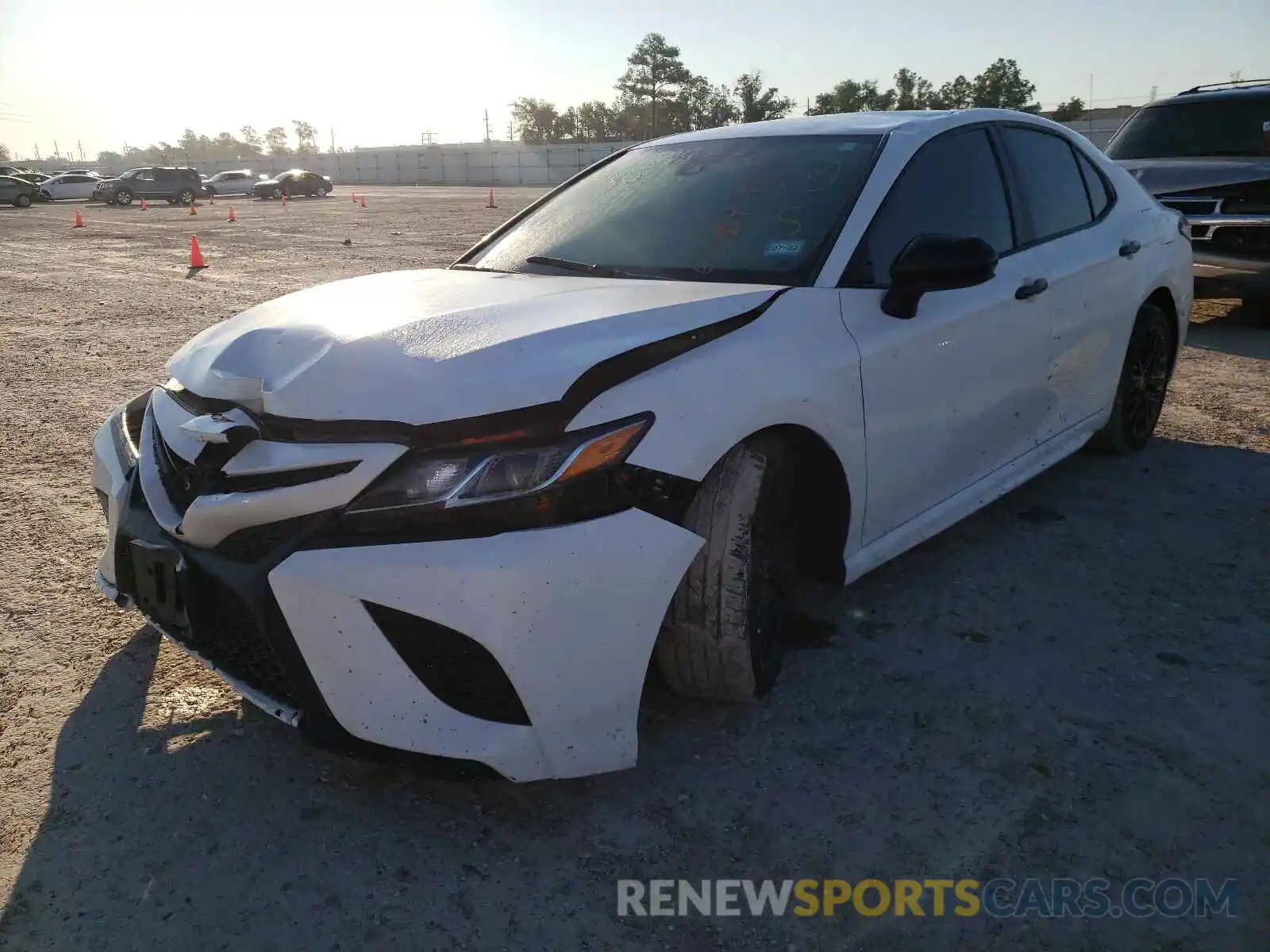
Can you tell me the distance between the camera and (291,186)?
46.7 meters

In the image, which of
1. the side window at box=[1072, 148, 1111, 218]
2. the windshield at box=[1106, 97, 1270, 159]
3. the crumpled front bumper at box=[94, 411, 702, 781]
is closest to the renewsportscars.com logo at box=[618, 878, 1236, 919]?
the crumpled front bumper at box=[94, 411, 702, 781]

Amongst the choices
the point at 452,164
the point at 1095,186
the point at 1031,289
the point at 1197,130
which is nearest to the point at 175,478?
the point at 1031,289

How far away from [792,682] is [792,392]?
2.82 feet

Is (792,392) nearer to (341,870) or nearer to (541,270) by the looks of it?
(541,270)

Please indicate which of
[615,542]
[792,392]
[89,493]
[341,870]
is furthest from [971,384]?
[89,493]

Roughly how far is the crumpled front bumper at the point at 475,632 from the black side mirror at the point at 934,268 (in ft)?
3.72

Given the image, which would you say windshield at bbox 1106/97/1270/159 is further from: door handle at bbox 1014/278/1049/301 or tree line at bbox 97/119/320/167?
tree line at bbox 97/119/320/167

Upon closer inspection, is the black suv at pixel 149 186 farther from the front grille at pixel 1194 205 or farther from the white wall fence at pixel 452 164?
the front grille at pixel 1194 205

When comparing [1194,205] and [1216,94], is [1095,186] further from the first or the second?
[1216,94]

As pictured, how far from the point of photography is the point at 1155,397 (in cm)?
480

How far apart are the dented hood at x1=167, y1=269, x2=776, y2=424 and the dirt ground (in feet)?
2.91

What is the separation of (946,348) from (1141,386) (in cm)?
210

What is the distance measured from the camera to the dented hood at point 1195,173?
7398 mm

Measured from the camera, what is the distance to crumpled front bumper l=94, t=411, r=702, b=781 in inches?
77.9
